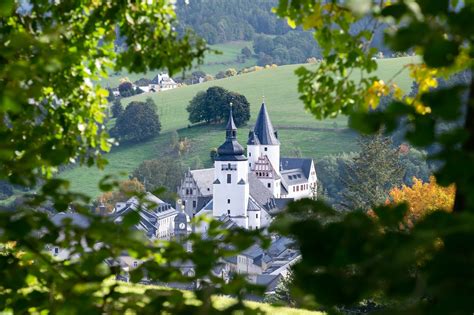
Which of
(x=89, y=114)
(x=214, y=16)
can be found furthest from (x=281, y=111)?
(x=89, y=114)

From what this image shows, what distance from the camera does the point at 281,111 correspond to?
7756 cm

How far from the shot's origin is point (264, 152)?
70375 mm

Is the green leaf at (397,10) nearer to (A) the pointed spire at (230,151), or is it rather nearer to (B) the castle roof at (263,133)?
(A) the pointed spire at (230,151)

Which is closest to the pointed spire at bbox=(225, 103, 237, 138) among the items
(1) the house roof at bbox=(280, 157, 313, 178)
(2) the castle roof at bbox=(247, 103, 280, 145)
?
(2) the castle roof at bbox=(247, 103, 280, 145)

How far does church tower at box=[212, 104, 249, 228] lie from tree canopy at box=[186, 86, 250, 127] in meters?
14.3


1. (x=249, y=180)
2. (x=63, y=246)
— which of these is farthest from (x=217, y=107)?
(x=63, y=246)

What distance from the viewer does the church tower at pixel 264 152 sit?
70125mm

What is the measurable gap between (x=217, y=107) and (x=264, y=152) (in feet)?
35.6

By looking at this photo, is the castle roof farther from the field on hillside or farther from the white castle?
the field on hillside

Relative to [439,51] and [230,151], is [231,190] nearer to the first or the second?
[230,151]

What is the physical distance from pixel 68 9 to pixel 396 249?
326cm

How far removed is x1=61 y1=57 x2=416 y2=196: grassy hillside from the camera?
241 feet

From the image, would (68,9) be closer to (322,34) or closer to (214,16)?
(322,34)

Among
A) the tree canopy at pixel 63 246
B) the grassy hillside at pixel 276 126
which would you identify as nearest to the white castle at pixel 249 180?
the grassy hillside at pixel 276 126
